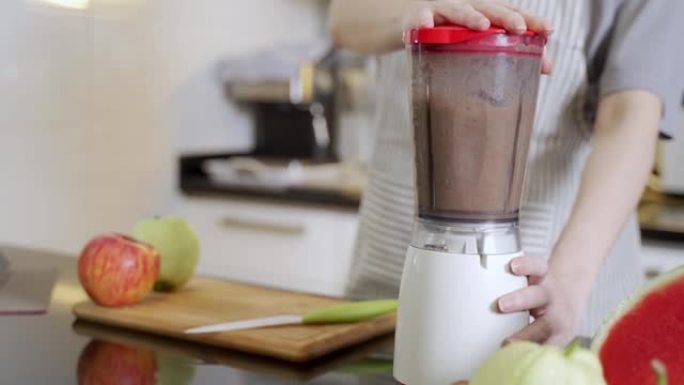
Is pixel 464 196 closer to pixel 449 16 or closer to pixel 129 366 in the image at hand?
pixel 449 16

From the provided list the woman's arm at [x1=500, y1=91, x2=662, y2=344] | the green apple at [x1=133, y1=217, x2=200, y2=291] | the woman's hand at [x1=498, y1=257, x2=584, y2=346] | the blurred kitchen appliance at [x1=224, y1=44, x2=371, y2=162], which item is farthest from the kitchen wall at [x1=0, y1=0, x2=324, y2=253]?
the woman's hand at [x1=498, y1=257, x2=584, y2=346]

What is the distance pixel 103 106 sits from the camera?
2061 millimetres

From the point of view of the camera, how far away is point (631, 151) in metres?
0.96

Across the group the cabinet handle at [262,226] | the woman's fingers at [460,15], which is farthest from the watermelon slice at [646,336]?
the cabinet handle at [262,226]

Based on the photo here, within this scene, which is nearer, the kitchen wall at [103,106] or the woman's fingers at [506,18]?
the woman's fingers at [506,18]

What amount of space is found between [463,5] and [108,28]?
1.51 m

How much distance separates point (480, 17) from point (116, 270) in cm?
54

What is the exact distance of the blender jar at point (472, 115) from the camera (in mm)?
679

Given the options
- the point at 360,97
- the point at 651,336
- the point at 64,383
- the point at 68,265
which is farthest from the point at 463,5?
the point at 360,97

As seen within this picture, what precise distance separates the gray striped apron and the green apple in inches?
9.8

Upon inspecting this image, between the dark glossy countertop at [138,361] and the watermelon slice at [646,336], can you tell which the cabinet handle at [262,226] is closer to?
the dark glossy countertop at [138,361]

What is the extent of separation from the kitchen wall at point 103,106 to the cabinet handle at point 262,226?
0.50 ft

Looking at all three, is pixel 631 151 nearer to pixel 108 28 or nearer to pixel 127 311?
pixel 127 311

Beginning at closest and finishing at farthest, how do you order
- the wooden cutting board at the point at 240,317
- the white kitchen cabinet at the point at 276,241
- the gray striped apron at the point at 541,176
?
the wooden cutting board at the point at 240,317
the gray striped apron at the point at 541,176
the white kitchen cabinet at the point at 276,241
